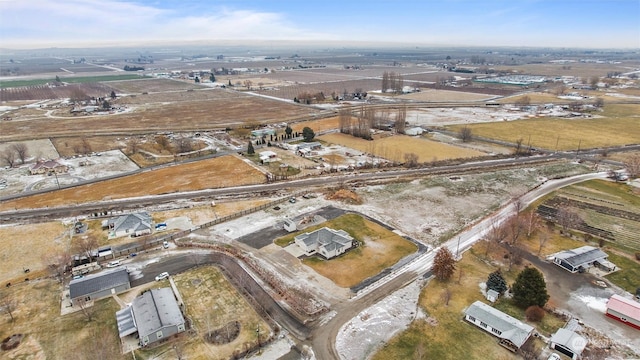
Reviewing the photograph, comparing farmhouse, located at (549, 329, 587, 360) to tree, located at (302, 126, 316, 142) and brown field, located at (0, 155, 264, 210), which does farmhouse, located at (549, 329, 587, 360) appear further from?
tree, located at (302, 126, 316, 142)

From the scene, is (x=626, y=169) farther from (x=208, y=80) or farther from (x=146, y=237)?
(x=208, y=80)

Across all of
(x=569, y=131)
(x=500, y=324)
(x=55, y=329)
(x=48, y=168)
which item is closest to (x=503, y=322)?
(x=500, y=324)

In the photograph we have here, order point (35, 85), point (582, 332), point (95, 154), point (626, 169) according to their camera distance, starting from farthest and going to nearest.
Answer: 1. point (35, 85)
2. point (95, 154)
3. point (626, 169)
4. point (582, 332)

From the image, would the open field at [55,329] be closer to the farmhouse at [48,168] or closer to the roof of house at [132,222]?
the roof of house at [132,222]

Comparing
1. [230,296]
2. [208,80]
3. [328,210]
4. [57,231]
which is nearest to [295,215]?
[328,210]

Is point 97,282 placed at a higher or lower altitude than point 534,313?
higher

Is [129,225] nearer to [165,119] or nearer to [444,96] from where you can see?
[165,119]
